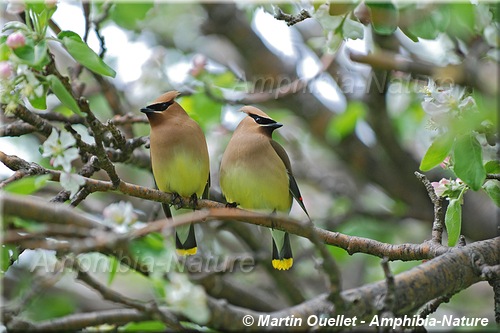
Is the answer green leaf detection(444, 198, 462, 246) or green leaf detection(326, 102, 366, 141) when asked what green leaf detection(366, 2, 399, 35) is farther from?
green leaf detection(326, 102, 366, 141)

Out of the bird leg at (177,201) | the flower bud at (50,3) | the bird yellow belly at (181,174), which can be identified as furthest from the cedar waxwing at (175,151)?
the flower bud at (50,3)

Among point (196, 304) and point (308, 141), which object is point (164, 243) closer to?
point (196, 304)

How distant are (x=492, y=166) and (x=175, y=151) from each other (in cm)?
190

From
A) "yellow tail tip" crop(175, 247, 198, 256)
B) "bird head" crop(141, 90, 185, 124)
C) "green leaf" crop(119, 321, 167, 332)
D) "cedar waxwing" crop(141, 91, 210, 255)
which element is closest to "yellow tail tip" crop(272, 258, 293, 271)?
"yellow tail tip" crop(175, 247, 198, 256)

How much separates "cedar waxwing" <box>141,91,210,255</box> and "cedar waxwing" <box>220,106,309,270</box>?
0.54ft

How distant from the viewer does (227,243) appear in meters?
6.21

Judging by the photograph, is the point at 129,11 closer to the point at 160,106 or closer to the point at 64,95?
the point at 160,106

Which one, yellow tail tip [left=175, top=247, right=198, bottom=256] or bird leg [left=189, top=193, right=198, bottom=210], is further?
yellow tail tip [left=175, top=247, right=198, bottom=256]

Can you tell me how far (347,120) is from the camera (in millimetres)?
5473

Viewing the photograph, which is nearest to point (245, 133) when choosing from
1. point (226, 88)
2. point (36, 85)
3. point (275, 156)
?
point (275, 156)

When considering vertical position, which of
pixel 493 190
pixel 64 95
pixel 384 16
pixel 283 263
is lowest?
pixel 283 263

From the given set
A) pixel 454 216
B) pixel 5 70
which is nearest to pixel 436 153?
pixel 454 216

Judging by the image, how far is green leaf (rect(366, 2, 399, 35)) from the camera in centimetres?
246

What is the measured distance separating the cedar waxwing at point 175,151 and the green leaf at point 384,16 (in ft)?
5.90
